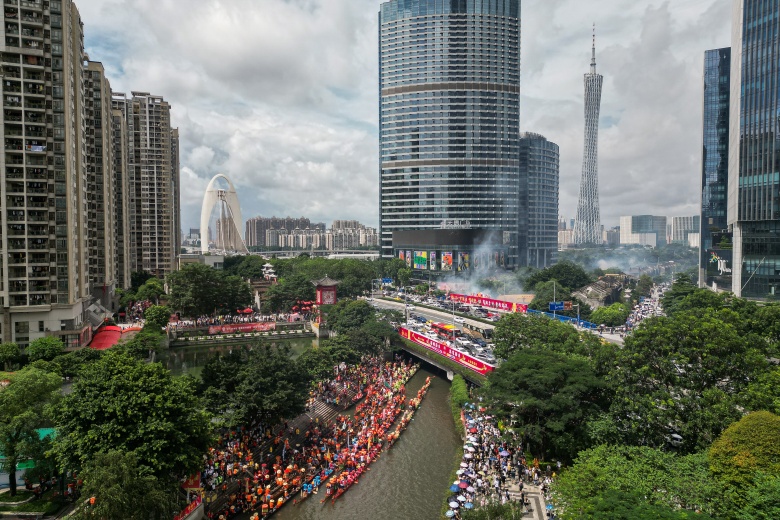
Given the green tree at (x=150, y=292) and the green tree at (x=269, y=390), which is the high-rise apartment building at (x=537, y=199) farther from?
the green tree at (x=269, y=390)

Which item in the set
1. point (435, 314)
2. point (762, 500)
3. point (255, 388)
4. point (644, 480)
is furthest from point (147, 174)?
point (762, 500)

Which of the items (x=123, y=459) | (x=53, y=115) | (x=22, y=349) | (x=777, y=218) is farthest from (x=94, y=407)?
(x=777, y=218)

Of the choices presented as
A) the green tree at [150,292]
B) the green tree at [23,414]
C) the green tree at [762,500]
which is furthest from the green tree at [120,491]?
the green tree at [150,292]

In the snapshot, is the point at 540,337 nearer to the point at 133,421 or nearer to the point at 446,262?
the point at 133,421

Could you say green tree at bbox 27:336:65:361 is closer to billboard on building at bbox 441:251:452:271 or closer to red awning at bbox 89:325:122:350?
red awning at bbox 89:325:122:350

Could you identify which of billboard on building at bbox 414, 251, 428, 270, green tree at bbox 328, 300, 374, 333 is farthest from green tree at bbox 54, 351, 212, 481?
→ billboard on building at bbox 414, 251, 428, 270
